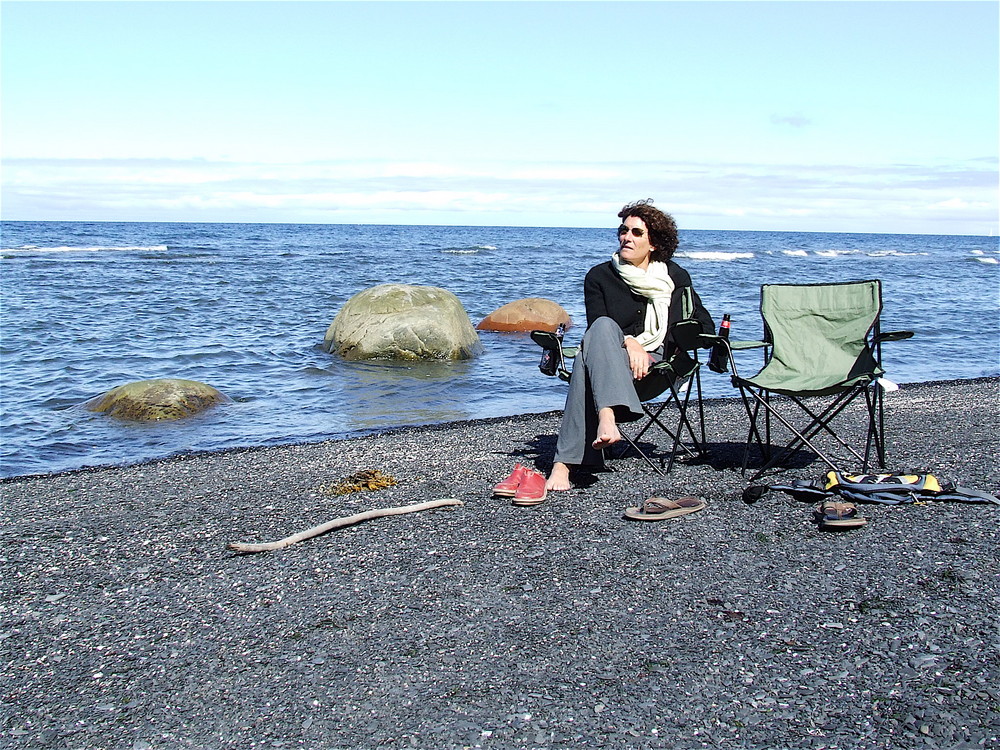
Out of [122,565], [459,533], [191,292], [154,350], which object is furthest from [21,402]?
[191,292]

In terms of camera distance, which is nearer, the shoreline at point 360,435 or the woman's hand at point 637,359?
the woman's hand at point 637,359

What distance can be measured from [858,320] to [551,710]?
12.9ft

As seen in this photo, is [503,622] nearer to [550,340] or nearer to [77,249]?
[550,340]

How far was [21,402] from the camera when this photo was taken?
30.3 feet

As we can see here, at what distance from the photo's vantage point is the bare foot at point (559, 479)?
4.88 metres

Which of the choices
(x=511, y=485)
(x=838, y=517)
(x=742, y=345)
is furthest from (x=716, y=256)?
(x=838, y=517)

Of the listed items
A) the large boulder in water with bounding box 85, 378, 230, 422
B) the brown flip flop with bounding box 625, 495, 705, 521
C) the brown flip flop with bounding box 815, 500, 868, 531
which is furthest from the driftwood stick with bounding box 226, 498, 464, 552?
the large boulder in water with bounding box 85, 378, 230, 422

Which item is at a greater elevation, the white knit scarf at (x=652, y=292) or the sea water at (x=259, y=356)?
the white knit scarf at (x=652, y=292)

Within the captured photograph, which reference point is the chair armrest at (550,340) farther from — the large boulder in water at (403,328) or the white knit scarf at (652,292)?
the large boulder in water at (403,328)

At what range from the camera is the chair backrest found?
18.2 feet

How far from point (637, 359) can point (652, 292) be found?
515 mm

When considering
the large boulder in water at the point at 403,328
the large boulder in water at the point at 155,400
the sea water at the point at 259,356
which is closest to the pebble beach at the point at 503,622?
the sea water at the point at 259,356

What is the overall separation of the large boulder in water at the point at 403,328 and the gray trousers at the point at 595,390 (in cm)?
691

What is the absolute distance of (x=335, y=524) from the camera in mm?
4363
